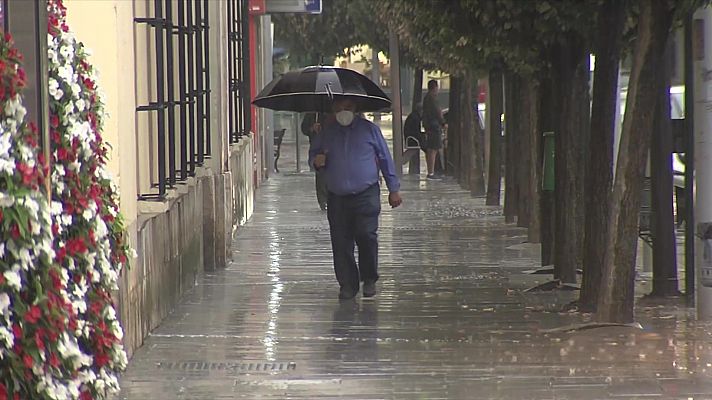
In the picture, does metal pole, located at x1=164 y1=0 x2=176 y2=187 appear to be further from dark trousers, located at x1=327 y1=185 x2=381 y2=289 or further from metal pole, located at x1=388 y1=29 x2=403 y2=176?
metal pole, located at x1=388 y1=29 x2=403 y2=176

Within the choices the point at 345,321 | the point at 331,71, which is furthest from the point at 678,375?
the point at 331,71

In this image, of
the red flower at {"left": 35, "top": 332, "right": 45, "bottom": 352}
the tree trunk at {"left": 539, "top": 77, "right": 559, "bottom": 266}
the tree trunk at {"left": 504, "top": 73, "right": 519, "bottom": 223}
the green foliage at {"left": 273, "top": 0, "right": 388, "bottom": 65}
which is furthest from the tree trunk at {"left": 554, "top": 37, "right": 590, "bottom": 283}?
the green foliage at {"left": 273, "top": 0, "right": 388, "bottom": 65}

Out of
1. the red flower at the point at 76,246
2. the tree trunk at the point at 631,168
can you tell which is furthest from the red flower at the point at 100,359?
the tree trunk at the point at 631,168

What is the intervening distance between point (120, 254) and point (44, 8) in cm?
123

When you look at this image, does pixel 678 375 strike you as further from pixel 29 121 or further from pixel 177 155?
pixel 177 155

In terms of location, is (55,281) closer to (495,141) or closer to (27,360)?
(27,360)

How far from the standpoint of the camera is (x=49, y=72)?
17.3 ft

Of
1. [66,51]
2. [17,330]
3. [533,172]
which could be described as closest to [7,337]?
[17,330]

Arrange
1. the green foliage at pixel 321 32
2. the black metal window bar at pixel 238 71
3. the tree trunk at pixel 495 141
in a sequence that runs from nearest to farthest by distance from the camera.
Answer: the black metal window bar at pixel 238 71, the tree trunk at pixel 495 141, the green foliage at pixel 321 32

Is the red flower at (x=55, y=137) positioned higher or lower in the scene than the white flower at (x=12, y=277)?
higher

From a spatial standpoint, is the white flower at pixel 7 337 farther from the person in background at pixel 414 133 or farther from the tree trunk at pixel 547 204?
the person in background at pixel 414 133

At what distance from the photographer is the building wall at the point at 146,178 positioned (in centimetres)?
856

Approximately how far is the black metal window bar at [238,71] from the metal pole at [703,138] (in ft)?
25.6

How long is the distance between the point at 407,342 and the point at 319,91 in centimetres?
415
